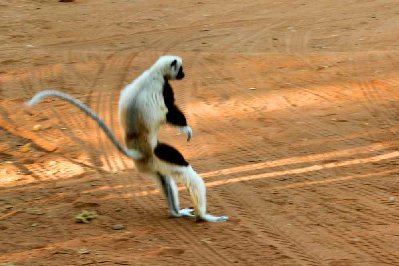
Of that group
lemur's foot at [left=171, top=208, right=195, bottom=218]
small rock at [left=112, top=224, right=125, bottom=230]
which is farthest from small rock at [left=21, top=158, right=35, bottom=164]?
lemur's foot at [left=171, top=208, right=195, bottom=218]

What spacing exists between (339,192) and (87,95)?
5.23m

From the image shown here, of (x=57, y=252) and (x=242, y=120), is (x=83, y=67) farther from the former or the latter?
(x=57, y=252)

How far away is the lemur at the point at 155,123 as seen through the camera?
6832 millimetres

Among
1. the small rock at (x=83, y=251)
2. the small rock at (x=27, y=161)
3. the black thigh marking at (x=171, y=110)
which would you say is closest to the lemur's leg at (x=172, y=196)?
the black thigh marking at (x=171, y=110)

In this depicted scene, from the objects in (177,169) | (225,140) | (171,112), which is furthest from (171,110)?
(225,140)

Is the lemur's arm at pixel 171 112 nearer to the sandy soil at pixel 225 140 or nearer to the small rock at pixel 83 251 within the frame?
the sandy soil at pixel 225 140

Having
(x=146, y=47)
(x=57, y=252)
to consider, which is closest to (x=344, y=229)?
(x=57, y=252)

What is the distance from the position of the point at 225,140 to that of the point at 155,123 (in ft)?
9.58

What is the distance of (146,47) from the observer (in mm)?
14477

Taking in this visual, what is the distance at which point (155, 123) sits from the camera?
6.89 metres

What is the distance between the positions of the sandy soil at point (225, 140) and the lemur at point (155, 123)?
1.88ft

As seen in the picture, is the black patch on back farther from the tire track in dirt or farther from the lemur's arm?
the tire track in dirt

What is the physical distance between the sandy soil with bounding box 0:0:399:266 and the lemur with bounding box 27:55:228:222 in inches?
22.5

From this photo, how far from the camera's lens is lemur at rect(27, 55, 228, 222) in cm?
683
